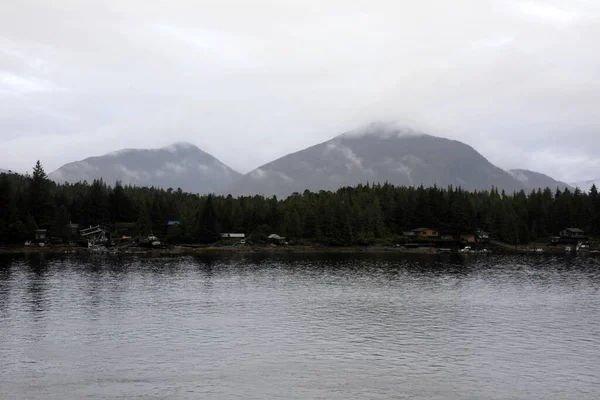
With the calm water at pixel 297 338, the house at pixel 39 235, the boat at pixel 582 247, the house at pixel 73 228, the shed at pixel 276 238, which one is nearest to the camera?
the calm water at pixel 297 338

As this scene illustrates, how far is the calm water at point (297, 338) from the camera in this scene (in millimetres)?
35719

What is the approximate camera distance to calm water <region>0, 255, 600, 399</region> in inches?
1406

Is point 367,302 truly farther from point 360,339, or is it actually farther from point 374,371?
point 374,371

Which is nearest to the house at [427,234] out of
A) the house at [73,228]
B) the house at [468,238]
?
the house at [468,238]

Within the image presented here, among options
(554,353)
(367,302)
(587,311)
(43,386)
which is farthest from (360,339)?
(587,311)

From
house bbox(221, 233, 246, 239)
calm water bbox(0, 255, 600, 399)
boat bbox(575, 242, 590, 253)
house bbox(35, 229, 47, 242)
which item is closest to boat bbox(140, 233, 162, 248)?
house bbox(221, 233, 246, 239)

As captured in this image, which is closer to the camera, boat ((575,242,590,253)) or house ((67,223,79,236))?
house ((67,223,79,236))

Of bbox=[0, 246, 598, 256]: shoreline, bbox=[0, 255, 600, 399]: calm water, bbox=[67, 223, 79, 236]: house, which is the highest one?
bbox=[67, 223, 79, 236]: house

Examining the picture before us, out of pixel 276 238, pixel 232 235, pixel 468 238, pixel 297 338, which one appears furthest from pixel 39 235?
pixel 468 238

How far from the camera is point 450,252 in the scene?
602 feet

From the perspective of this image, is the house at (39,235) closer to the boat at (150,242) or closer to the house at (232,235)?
the boat at (150,242)

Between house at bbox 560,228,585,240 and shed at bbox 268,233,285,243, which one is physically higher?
house at bbox 560,228,585,240

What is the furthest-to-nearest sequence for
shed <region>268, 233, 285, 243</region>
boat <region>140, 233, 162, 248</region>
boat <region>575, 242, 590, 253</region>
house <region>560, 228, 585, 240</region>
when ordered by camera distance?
house <region>560, 228, 585, 240</region>, shed <region>268, 233, 285, 243</region>, boat <region>575, 242, 590, 253</region>, boat <region>140, 233, 162, 248</region>

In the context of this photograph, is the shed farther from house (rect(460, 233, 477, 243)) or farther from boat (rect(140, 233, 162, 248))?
house (rect(460, 233, 477, 243))
